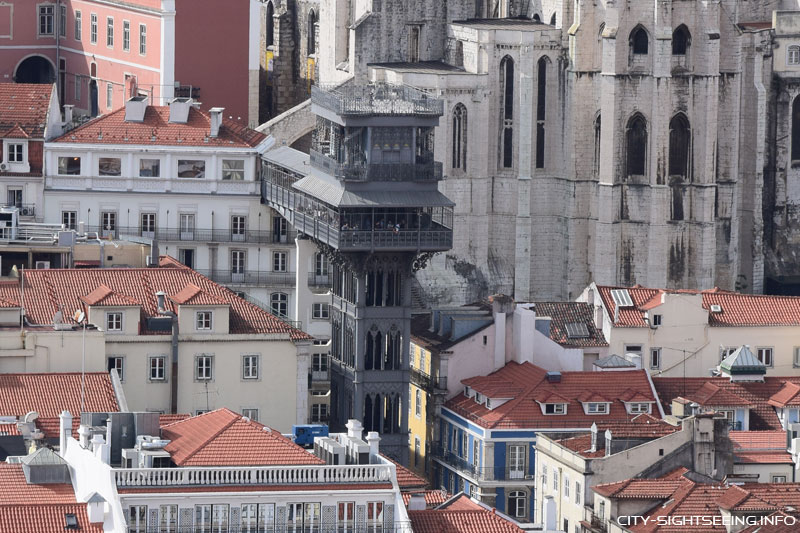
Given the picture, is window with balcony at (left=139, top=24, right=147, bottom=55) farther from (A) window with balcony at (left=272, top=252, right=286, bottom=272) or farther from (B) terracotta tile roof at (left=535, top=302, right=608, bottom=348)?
(B) terracotta tile roof at (left=535, top=302, right=608, bottom=348)

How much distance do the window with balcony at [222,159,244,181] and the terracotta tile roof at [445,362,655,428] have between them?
59.3 feet

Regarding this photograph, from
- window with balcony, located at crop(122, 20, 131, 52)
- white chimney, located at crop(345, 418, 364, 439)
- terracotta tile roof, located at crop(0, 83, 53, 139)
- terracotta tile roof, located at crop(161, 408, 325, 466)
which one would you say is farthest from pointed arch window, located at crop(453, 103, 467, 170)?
terracotta tile roof, located at crop(161, 408, 325, 466)

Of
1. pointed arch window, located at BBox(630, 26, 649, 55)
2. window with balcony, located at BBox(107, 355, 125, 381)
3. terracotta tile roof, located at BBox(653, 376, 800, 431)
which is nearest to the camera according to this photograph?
window with balcony, located at BBox(107, 355, 125, 381)

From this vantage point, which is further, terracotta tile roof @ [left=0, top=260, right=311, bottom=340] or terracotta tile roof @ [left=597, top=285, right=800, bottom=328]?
terracotta tile roof @ [left=597, top=285, right=800, bottom=328]

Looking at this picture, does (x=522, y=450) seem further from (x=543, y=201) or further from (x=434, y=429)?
(x=543, y=201)

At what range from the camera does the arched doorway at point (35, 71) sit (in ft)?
621

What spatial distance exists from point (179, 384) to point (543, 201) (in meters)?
36.9

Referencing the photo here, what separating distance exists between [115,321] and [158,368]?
2.55 metres

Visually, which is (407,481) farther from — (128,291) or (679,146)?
(679,146)

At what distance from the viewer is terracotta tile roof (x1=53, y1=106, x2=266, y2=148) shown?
16100 centimetres

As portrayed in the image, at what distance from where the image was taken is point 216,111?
161125mm

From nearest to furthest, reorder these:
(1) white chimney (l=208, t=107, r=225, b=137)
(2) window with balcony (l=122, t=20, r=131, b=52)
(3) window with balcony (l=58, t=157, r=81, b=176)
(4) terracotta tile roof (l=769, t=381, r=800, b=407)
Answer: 1. (4) terracotta tile roof (l=769, t=381, r=800, b=407)
2. (3) window with balcony (l=58, t=157, r=81, b=176)
3. (1) white chimney (l=208, t=107, r=225, b=137)
4. (2) window with balcony (l=122, t=20, r=131, b=52)

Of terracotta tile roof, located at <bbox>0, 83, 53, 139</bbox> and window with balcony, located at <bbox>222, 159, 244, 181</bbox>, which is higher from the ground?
terracotta tile roof, located at <bbox>0, 83, 53, 139</bbox>

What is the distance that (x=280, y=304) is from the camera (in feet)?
519
